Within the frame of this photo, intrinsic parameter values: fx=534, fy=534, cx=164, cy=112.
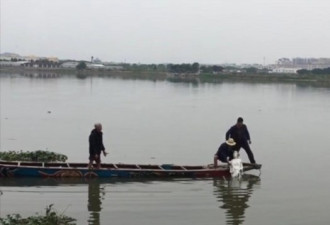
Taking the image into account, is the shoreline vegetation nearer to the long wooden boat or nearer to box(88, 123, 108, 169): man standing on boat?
the long wooden boat

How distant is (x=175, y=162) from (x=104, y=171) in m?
4.21

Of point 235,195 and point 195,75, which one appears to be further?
point 195,75

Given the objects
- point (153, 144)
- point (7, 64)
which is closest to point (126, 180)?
point (153, 144)

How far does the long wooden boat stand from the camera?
11.8m

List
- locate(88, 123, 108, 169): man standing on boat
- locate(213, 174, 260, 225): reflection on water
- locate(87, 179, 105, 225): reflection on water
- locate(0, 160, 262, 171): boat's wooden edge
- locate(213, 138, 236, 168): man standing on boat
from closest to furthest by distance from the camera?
1. locate(87, 179, 105, 225): reflection on water
2. locate(213, 174, 260, 225): reflection on water
3. locate(88, 123, 108, 169): man standing on boat
4. locate(0, 160, 262, 171): boat's wooden edge
5. locate(213, 138, 236, 168): man standing on boat

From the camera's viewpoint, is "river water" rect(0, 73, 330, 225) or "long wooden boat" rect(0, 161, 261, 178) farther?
"long wooden boat" rect(0, 161, 261, 178)

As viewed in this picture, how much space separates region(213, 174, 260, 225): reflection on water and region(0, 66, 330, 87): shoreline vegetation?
8313cm

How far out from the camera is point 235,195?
36.5 feet

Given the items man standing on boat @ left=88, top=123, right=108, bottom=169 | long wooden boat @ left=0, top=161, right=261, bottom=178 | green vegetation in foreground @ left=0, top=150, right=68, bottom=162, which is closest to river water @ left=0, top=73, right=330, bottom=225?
long wooden boat @ left=0, top=161, right=261, bottom=178

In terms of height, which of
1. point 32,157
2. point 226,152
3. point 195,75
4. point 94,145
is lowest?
point 32,157

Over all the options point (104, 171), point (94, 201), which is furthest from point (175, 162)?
point (94, 201)

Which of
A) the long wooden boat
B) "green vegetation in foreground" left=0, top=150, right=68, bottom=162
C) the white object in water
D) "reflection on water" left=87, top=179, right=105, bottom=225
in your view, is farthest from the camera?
"green vegetation in foreground" left=0, top=150, right=68, bottom=162

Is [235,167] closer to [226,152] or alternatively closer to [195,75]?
[226,152]

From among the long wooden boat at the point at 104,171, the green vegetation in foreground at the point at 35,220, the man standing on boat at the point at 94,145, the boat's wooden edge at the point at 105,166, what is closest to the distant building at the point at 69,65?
the boat's wooden edge at the point at 105,166
